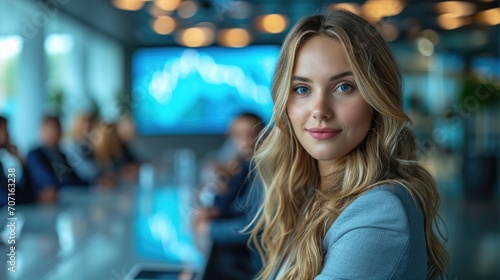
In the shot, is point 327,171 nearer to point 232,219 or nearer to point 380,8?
point 232,219

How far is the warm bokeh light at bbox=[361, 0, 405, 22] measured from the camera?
324 inches

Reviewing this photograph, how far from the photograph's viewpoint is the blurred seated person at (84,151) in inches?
282

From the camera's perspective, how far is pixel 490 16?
7.66 meters

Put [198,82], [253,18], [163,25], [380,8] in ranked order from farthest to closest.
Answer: [198,82] → [163,25] → [253,18] → [380,8]

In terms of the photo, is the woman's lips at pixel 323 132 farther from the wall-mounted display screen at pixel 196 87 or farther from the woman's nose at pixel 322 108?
the wall-mounted display screen at pixel 196 87

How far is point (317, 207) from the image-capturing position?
1113 millimetres

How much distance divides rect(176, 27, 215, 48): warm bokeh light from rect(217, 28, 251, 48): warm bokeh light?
237mm

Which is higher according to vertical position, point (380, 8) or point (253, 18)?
point (253, 18)

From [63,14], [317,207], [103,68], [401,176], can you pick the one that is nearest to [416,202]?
[401,176]

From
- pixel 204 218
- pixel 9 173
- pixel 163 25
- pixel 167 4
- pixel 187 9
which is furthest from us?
pixel 163 25

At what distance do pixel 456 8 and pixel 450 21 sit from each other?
94cm

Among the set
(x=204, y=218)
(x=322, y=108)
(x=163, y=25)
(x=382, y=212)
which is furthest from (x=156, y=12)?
(x=382, y=212)

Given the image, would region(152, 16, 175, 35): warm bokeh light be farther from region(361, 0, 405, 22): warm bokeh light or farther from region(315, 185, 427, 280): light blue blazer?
region(315, 185, 427, 280): light blue blazer

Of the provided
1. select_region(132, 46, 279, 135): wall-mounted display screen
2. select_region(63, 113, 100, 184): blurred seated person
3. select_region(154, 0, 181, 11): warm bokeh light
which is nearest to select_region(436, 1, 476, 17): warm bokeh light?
select_region(154, 0, 181, 11): warm bokeh light
